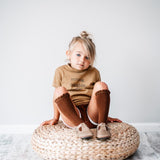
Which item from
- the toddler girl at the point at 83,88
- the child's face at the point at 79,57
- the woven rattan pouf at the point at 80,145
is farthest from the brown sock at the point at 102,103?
the child's face at the point at 79,57

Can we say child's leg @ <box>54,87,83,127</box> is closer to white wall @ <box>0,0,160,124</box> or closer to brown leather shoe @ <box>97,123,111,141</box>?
brown leather shoe @ <box>97,123,111,141</box>

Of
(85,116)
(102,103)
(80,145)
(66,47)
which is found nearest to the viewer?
(80,145)

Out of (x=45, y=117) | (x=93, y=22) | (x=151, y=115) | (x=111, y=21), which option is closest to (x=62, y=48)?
(x=93, y=22)

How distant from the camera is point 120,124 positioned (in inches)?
53.9

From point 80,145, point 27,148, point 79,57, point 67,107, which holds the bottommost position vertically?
point 27,148

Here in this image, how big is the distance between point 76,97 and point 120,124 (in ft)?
1.15

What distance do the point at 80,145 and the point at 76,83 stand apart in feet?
1.56

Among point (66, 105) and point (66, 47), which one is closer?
point (66, 105)

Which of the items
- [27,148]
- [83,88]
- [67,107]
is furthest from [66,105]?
[27,148]

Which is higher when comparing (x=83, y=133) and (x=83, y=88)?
(x=83, y=88)

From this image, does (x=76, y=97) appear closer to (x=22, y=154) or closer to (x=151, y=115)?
(x=22, y=154)

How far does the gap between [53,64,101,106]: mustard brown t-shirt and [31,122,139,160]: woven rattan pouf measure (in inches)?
10.3

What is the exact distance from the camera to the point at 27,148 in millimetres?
1417

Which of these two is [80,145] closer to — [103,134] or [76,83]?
[103,134]
